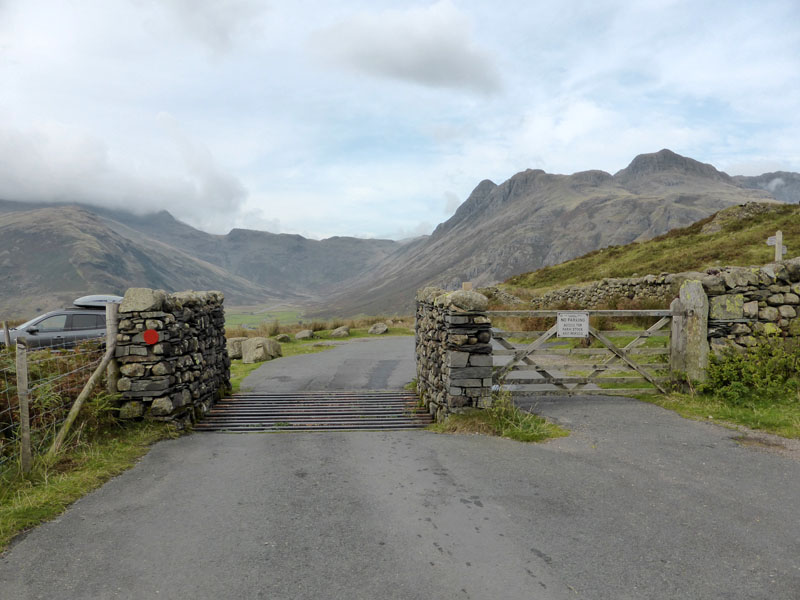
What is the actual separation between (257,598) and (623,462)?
4773 millimetres

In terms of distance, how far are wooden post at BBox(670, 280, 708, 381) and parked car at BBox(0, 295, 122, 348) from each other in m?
13.8

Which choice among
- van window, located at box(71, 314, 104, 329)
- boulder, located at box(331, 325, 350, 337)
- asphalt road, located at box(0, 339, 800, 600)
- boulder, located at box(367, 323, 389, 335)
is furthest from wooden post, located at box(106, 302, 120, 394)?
boulder, located at box(367, 323, 389, 335)

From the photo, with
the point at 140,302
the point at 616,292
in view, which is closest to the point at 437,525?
the point at 140,302

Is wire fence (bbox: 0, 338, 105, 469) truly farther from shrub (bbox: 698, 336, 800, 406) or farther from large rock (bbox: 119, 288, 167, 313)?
shrub (bbox: 698, 336, 800, 406)

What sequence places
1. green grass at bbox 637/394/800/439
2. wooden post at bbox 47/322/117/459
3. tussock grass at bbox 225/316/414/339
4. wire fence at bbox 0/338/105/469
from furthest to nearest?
tussock grass at bbox 225/316/414/339 → green grass at bbox 637/394/800/439 → wooden post at bbox 47/322/117/459 → wire fence at bbox 0/338/105/469

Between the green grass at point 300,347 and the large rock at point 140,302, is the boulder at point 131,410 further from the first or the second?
the green grass at point 300,347

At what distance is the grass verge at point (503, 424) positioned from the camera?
289 inches

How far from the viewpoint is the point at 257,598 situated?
344cm

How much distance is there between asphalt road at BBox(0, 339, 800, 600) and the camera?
3.61 meters

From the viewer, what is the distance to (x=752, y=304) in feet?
29.4

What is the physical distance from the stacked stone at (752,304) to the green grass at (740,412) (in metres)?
1.23

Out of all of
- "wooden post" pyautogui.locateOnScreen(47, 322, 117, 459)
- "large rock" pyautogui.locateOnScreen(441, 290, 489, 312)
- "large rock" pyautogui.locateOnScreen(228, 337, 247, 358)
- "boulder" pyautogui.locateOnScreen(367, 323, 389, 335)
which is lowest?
"boulder" pyautogui.locateOnScreen(367, 323, 389, 335)

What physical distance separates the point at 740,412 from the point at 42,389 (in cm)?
1061

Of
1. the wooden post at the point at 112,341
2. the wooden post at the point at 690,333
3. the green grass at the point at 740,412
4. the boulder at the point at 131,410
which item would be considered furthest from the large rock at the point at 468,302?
the wooden post at the point at 112,341
